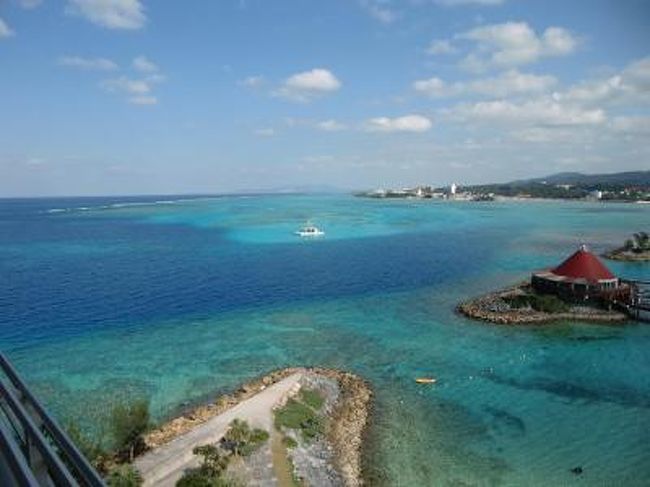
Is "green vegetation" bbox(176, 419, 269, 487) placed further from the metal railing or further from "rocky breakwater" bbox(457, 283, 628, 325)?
"rocky breakwater" bbox(457, 283, 628, 325)

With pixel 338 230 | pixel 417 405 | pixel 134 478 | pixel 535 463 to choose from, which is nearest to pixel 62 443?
pixel 134 478

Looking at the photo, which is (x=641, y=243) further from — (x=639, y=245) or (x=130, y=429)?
(x=130, y=429)

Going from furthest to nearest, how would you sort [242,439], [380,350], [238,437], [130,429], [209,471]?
[380,350]
[130,429]
[242,439]
[238,437]
[209,471]

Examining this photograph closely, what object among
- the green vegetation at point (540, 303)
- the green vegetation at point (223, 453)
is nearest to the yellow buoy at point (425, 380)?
the green vegetation at point (223, 453)

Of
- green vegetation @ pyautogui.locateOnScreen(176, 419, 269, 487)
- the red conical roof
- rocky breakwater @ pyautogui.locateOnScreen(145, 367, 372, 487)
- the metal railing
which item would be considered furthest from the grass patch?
the red conical roof

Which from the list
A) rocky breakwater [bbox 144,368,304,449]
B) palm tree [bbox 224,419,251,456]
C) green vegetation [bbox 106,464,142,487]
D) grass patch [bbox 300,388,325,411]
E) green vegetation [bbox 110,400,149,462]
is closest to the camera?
green vegetation [bbox 106,464,142,487]

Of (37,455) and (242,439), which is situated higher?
(37,455)

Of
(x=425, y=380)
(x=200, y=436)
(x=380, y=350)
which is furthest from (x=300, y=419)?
(x=380, y=350)
